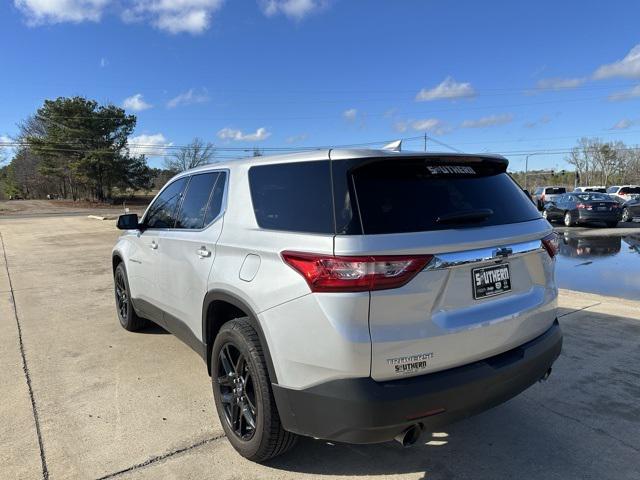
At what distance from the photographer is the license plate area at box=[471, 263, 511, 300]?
2447 millimetres

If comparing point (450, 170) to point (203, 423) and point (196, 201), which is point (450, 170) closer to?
point (196, 201)

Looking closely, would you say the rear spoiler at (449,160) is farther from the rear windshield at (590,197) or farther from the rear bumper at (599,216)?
the rear windshield at (590,197)

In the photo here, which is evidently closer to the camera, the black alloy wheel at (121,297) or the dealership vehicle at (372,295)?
the dealership vehicle at (372,295)

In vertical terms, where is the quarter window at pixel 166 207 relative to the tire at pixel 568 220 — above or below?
above

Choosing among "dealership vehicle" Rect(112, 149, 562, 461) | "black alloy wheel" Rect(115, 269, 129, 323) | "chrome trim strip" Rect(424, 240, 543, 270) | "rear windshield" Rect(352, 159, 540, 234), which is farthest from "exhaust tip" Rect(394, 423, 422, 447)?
"black alloy wheel" Rect(115, 269, 129, 323)

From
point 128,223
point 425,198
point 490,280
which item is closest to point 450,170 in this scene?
point 425,198

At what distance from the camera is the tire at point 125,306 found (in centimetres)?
531

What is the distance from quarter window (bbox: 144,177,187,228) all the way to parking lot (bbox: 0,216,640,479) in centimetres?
133

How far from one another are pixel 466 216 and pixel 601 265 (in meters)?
9.84

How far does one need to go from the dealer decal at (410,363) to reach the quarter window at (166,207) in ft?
8.51

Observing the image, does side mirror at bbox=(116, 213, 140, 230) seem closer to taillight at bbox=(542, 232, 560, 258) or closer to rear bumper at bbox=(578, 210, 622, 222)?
taillight at bbox=(542, 232, 560, 258)

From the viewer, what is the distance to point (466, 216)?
248cm

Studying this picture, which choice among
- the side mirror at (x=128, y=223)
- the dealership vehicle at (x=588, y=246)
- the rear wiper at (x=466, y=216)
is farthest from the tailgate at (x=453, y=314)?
the dealership vehicle at (x=588, y=246)

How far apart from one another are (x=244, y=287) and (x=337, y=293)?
740mm
